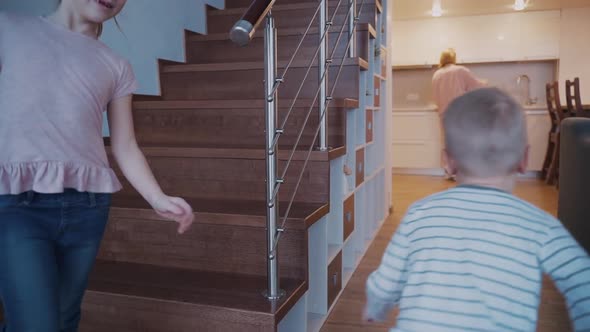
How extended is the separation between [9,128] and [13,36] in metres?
0.17

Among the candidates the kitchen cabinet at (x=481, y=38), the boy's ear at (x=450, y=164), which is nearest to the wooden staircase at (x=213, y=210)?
the boy's ear at (x=450, y=164)

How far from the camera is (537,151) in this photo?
5.95m

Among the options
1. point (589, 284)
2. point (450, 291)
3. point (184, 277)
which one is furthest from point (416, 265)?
point (184, 277)

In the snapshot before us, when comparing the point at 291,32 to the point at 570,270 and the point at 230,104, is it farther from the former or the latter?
the point at 570,270

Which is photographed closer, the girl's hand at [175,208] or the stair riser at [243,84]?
the girl's hand at [175,208]

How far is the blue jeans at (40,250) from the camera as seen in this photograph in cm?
90

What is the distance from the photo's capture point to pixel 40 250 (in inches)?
35.9

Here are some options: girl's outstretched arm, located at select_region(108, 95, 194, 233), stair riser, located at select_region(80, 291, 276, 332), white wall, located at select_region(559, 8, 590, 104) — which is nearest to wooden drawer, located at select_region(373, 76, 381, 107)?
stair riser, located at select_region(80, 291, 276, 332)

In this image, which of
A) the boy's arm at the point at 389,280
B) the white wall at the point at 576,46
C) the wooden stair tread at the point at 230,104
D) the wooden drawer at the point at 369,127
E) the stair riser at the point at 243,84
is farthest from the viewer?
the white wall at the point at 576,46

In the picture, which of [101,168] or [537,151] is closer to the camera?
[101,168]

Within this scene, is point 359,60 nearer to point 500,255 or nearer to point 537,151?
point 500,255

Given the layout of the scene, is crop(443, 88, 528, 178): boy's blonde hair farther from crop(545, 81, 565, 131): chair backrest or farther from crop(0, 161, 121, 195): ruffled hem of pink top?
crop(545, 81, 565, 131): chair backrest

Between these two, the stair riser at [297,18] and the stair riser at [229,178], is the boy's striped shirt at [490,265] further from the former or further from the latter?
the stair riser at [297,18]

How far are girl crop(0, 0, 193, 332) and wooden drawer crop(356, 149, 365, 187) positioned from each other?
147cm
